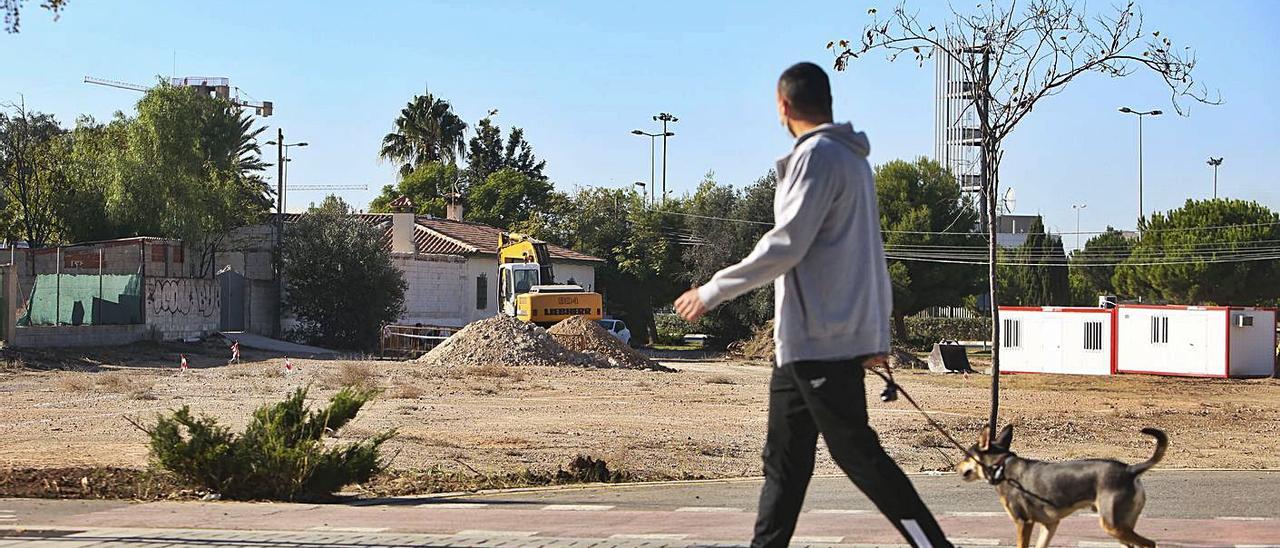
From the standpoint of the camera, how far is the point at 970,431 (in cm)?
2031

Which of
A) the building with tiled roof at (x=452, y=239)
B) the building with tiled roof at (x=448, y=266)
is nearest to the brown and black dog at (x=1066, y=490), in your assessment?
the building with tiled roof at (x=448, y=266)

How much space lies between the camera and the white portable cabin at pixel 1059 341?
43.9 meters

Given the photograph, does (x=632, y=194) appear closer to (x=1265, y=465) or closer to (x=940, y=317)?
(x=940, y=317)

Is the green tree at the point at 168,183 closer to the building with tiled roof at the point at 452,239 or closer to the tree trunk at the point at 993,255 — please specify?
the building with tiled roof at the point at 452,239

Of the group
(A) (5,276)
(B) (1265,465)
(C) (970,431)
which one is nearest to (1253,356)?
(C) (970,431)

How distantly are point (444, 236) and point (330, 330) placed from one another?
1366 centimetres

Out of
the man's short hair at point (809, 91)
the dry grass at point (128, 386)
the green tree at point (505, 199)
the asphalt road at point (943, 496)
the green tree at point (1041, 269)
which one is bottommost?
the dry grass at point (128, 386)

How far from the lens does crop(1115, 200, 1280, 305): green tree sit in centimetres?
7194

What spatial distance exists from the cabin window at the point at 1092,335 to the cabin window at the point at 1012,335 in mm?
1999

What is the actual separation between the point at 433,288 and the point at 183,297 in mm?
14552

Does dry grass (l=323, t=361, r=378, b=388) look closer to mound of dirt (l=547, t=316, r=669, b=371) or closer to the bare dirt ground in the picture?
the bare dirt ground

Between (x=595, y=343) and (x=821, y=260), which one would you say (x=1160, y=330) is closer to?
(x=595, y=343)

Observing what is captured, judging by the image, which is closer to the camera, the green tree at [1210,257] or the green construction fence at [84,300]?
the green construction fence at [84,300]

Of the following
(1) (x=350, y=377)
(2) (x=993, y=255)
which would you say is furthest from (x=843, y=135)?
(1) (x=350, y=377)
